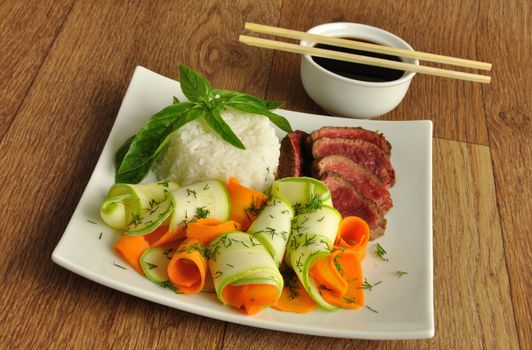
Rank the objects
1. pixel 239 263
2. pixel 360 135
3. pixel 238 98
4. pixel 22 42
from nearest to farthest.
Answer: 1. pixel 239 263
2. pixel 238 98
3. pixel 360 135
4. pixel 22 42

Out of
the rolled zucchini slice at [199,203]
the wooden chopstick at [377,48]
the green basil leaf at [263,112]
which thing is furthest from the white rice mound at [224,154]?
the wooden chopstick at [377,48]

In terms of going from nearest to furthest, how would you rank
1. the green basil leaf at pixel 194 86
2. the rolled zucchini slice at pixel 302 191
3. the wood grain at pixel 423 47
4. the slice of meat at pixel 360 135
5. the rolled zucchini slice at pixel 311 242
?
1. the rolled zucchini slice at pixel 311 242
2. the rolled zucchini slice at pixel 302 191
3. the green basil leaf at pixel 194 86
4. the slice of meat at pixel 360 135
5. the wood grain at pixel 423 47

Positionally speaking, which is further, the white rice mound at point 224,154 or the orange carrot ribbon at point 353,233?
the white rice mound at point 224,154

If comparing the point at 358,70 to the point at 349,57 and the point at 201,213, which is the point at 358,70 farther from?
the point at 201,213

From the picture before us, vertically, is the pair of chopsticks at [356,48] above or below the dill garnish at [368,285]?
above

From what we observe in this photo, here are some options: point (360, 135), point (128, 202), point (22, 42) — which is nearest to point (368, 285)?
point (360, 135)

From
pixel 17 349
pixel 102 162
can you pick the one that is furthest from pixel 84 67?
pixel 17 349

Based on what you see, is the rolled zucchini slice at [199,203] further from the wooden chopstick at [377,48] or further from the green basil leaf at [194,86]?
the wooden chopstick at [377,48]

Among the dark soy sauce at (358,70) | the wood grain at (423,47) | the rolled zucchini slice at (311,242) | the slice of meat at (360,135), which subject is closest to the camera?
the rolled zucchini slice at (311,242)
